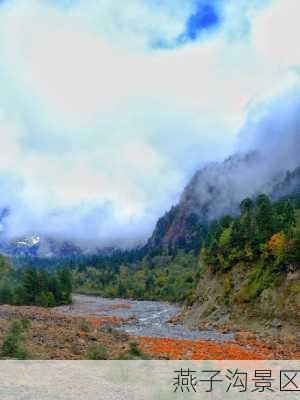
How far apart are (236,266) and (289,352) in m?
26.1

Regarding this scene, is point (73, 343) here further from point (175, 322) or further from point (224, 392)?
point (175, 322)

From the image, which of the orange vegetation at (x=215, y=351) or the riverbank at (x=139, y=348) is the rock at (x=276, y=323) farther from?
the orange vegetation at (x=215, y=351)

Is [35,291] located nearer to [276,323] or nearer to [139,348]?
[276,323]

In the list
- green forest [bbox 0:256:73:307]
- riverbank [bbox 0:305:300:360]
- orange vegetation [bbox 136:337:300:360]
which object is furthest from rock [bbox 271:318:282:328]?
green forest [bbox 0:256:73:307]

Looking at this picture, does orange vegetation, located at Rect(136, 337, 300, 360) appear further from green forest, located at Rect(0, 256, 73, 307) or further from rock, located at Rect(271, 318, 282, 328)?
green forest, located at Rect(0, 256, 73, 307)

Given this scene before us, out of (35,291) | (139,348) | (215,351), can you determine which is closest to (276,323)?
(215,351)

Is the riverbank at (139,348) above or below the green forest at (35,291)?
below

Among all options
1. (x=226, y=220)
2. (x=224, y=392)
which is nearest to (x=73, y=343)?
(x=224, y=392)

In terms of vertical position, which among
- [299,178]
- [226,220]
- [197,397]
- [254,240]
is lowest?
[197,397]

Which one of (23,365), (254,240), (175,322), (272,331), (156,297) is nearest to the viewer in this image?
(23,365)

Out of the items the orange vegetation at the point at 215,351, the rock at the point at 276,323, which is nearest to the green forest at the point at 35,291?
the rock at the point at 276,323

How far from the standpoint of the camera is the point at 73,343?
29.6 metres

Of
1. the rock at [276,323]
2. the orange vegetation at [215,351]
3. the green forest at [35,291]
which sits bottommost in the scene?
the orange vegetation at [215,351]

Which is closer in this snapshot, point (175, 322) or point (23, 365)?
point (23, 365)
